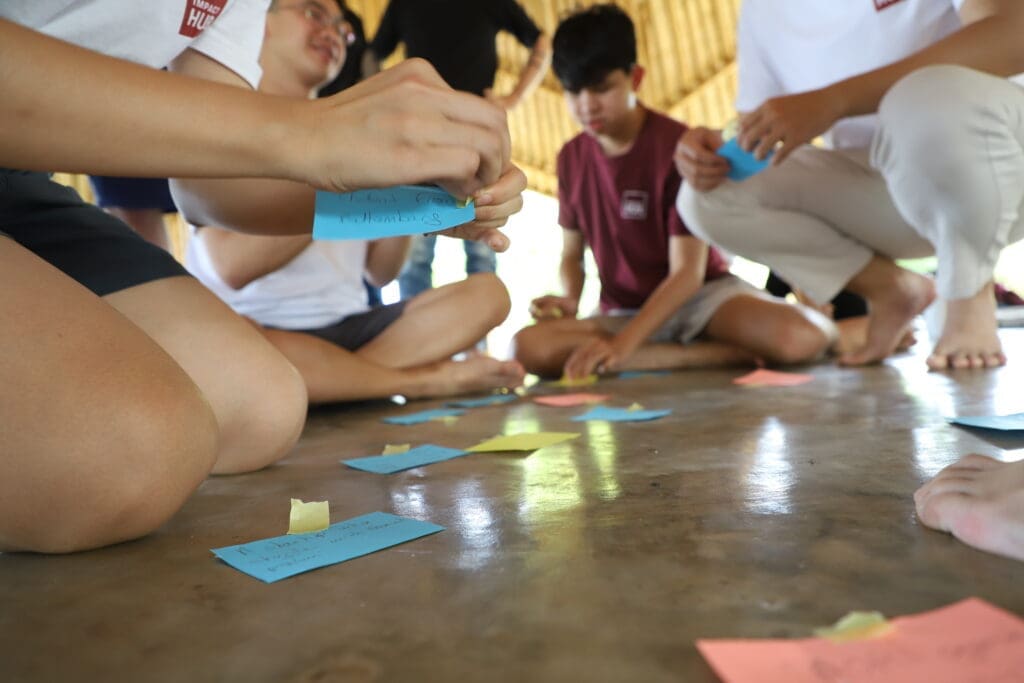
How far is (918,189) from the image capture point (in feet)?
4.85

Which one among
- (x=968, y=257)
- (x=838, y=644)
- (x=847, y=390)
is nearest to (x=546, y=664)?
(x=838, y=644)

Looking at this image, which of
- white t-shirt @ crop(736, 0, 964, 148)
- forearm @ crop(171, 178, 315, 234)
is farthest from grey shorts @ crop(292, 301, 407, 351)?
white t-shirt @ crop(736, 0, 964, 148)

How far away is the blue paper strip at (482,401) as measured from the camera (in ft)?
5.46

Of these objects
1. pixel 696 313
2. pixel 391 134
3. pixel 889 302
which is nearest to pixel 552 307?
pixel 696 313

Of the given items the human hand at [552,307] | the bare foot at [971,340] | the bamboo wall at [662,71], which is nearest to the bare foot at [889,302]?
the bare foot at [971,340]

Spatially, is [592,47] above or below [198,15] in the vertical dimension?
above

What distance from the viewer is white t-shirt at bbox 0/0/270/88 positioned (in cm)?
85

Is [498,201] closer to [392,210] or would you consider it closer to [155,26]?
[392,210]

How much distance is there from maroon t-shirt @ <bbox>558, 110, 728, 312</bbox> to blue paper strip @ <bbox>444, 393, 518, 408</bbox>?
0.76 metres

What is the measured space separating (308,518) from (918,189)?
1286mm

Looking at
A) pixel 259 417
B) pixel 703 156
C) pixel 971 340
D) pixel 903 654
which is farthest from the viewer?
pixel 703 156

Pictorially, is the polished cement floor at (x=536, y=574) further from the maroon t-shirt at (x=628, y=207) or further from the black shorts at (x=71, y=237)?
the maroon t-shirt at (x=628, y=207)

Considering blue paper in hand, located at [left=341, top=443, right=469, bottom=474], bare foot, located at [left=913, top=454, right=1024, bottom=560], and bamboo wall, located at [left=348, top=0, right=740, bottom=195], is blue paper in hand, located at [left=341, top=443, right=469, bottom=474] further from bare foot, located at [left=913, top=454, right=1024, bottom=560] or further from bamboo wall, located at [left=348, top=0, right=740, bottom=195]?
bamboo wall, located at [left=348, top=0, right=740, bottom=195]

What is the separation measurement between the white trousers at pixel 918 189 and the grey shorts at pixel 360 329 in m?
0.79
